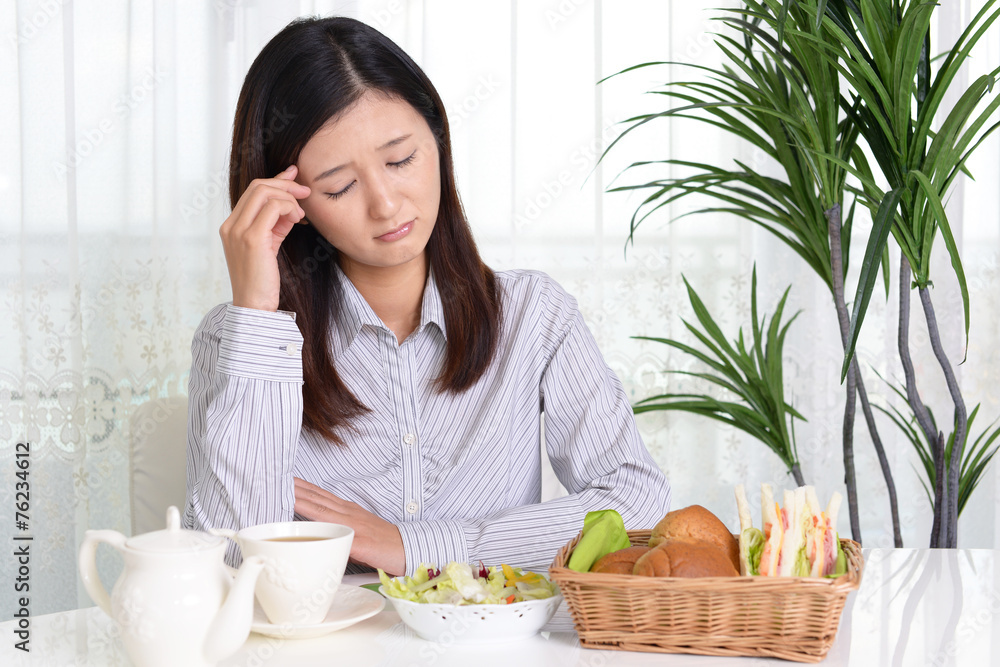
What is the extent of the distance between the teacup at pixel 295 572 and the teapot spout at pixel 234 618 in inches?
2.1

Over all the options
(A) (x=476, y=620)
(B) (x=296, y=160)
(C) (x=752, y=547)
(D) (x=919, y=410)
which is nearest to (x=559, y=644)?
(A) (x=476, y=620)

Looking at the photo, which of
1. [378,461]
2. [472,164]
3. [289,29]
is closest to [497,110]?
[472,164]

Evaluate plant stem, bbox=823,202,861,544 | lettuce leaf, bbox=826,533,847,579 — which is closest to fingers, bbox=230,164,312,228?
lettuce leaf, bbox=826,533,847,579

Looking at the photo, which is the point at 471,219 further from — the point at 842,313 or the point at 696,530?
the point at 696,530

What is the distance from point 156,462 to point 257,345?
1.28 feet

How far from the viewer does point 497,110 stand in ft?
7.50

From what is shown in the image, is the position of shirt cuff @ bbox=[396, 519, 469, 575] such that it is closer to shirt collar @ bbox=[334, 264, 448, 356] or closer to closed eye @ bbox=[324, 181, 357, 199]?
shirt collar @ bbox=[334, 264, 448, 356]

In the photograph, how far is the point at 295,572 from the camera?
770 millimetres

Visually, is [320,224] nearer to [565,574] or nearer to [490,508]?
[490,508]

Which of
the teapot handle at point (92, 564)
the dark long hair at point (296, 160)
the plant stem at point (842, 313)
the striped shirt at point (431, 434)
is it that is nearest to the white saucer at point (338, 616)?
the teapot handle at point (92, 564)

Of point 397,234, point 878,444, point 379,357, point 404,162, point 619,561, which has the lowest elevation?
point 878,444

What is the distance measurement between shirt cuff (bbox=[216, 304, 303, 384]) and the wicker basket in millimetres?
550

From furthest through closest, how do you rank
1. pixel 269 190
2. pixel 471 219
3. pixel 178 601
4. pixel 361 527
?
pixel 471 219, pixel 269 190, pixel 361 527, pixel 178 601

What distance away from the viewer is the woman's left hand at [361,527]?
3.62 feet
